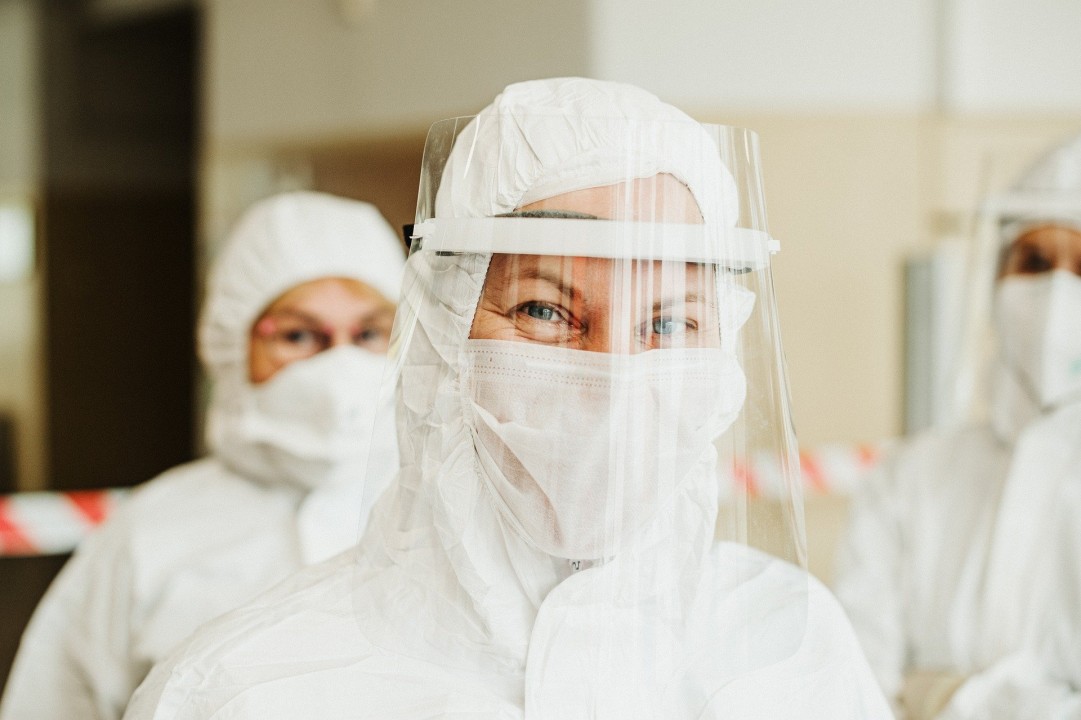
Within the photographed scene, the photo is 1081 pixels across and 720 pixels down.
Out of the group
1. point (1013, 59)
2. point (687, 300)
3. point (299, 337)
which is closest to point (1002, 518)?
point (687, 300)

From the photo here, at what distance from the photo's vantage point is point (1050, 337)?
8.98 ft

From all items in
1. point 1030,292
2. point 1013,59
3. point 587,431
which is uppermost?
point 1013,59

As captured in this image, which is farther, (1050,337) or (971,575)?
(1050,337)

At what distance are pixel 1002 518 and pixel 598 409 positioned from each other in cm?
160

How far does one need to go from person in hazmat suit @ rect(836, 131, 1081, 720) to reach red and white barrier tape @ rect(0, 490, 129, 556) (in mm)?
2870

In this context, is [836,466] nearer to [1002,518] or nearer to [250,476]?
[1002,518]

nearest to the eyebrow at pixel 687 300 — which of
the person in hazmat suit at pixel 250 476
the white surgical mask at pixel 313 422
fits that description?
the person in hazmat suit at pixel 250 476

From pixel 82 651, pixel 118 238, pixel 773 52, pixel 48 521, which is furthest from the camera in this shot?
pixel 118 238

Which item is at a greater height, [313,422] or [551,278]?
[551,278]

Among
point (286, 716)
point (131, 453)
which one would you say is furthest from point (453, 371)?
point (131, 453)

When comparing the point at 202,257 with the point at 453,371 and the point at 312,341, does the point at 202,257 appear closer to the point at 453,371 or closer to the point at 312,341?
the point at 312,341

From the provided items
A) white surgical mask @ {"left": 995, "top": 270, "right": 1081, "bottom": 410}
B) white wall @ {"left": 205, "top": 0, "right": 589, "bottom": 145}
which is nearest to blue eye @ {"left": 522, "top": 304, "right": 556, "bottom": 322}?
white surgical mask @ {"left": 995, "top": 270, "right": 1081, "bottom": 410}

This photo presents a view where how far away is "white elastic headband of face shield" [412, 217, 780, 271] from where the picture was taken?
1.37 meters

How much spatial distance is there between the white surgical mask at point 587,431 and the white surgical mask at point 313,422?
4.27ft
